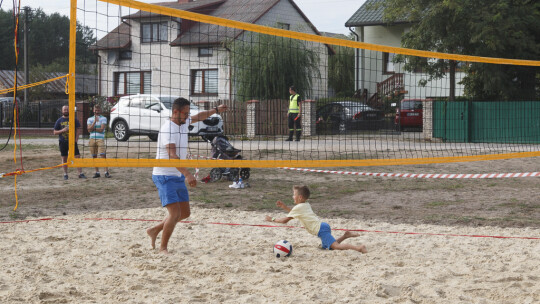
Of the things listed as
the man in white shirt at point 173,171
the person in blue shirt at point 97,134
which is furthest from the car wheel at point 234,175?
the man in white shirt at point 173,171

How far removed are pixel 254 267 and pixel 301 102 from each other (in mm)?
14478

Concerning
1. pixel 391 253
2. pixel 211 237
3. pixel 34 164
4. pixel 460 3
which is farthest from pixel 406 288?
pixel 460 3

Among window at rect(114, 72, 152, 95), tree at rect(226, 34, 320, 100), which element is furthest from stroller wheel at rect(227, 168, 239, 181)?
tree at rect(226, 34, 320, 100)

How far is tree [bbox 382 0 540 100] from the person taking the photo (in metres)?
19.2

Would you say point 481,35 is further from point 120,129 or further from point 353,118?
point 120,129

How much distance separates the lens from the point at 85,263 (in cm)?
566

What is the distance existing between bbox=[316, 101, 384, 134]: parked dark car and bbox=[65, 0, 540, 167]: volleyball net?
0.12 feet

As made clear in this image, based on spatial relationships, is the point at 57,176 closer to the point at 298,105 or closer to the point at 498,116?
the point at 298,105

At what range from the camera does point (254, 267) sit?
18.1 feet

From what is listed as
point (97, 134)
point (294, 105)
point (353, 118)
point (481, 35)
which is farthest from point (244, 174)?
point (481, 35)

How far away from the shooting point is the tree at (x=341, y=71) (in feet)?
133

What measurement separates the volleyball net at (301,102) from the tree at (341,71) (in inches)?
3.8

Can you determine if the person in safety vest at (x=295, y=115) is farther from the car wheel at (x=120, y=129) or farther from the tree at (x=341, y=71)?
the tree at (x=341, y=71)

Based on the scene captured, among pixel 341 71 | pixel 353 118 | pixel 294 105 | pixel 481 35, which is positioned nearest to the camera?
pixel 353 118
